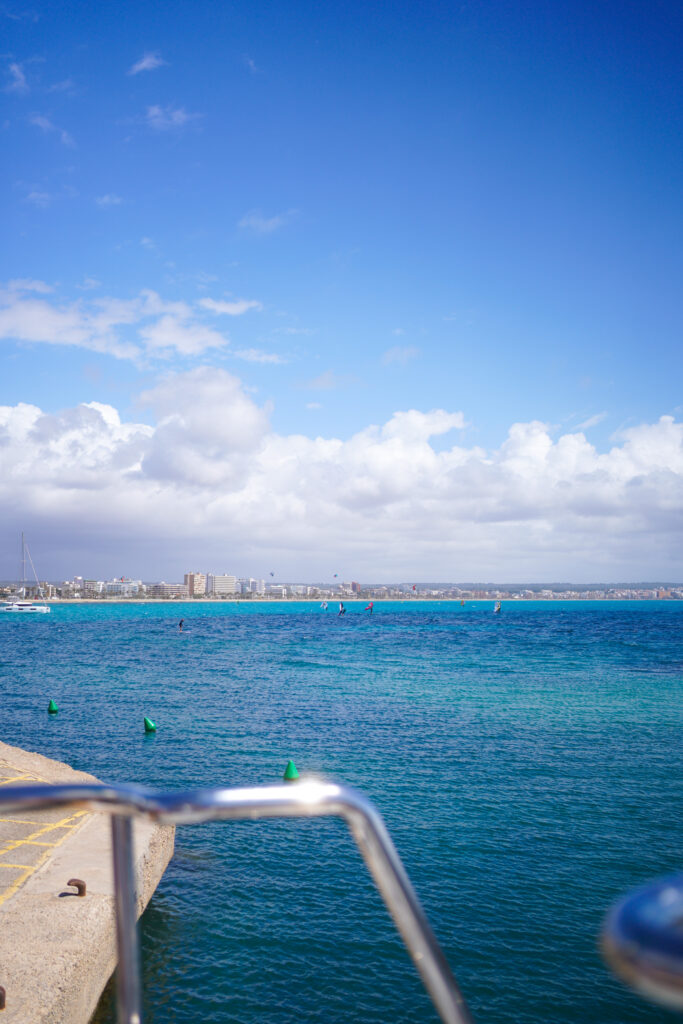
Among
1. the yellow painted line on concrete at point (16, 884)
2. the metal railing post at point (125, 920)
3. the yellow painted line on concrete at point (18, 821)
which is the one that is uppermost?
the metal railing post at point (125, 920)

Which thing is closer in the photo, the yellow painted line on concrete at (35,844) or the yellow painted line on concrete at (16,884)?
the yellow painted line on concrete at (16,884)

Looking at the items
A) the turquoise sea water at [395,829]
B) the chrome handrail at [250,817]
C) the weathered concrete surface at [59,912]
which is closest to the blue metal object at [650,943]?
the chrome handrail at [250,817]

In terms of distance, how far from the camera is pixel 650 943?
1.15 meters

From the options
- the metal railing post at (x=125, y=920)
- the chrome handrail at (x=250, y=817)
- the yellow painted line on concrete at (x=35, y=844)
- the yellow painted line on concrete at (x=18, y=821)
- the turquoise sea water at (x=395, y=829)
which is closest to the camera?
the chrome handrail at (x=250, y=817)

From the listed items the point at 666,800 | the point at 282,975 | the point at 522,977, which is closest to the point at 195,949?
the point at 282,975

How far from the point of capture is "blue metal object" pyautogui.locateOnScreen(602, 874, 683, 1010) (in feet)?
3.68

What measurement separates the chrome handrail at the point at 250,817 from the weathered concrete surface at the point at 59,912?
13.8 feet

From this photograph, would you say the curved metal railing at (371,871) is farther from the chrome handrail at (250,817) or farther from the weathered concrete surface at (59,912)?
the weathered concrete surface at (59,912)

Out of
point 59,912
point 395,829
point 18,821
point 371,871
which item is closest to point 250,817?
point 371,871

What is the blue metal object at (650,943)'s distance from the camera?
112 cm

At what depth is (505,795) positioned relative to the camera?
2006cm

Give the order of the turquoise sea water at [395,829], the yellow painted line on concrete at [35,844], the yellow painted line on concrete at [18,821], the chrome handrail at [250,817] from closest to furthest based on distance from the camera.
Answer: the chrome handrail at [250,817] < the turquoise sea water at [395,829] < the yellow painted line on concrete at [35,844] < the yellow painted line on concrete at [18,821]

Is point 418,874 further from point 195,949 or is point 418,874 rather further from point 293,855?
point 195,949

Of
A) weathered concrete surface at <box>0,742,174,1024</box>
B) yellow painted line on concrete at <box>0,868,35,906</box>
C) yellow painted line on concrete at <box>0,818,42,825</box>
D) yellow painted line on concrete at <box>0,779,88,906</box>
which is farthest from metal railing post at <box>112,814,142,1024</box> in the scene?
yellow painted line on concrete at <box>0,818,42,825</box>
